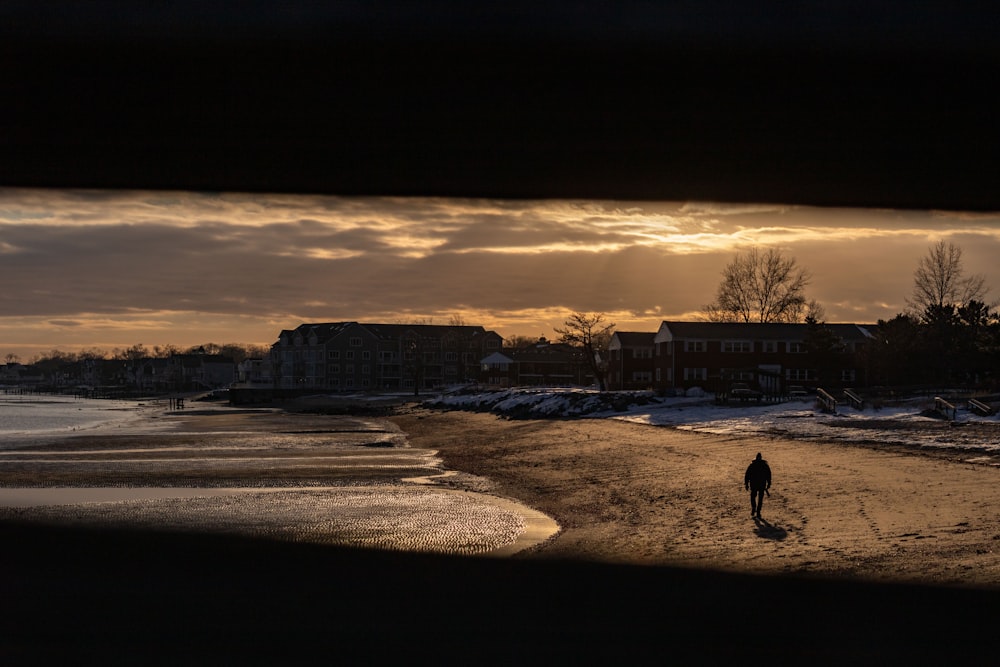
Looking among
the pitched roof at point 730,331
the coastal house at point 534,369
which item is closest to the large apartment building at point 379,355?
the coastal house at point 534,369

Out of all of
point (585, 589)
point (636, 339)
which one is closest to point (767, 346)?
point (636, 339)

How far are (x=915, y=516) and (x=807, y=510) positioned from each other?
2.60m

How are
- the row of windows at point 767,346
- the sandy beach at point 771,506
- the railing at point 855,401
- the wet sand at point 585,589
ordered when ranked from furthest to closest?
the row of windows at point 767,346, the railing at point 855,401, the sandy beach at point 771,506, the wet sand at point 585,589

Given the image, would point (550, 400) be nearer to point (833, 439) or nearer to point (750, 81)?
point (833, 439)

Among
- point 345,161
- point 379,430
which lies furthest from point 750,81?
point 379,430

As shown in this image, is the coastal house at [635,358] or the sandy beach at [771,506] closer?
the sandy beach at [771,506]

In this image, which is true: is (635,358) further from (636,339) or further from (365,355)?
(365,355)

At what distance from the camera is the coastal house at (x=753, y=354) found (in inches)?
2899

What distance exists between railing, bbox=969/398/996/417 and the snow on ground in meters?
0.43

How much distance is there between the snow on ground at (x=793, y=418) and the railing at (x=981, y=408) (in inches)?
17.1

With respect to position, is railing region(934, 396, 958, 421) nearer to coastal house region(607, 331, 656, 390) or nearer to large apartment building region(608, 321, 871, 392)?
large apartment building region(608, 321, 871, 392)

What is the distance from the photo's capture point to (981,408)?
36781 millimetres

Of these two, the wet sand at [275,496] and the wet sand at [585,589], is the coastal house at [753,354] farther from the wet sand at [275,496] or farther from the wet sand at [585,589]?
the wet sand at [585,589]

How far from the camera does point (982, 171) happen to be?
16.2m
